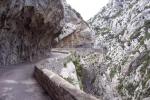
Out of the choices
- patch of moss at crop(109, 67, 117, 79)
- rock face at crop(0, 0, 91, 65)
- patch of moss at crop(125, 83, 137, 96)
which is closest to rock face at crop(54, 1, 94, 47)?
rock face at crop(0, 0, 91, 65)

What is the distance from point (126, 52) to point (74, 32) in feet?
132

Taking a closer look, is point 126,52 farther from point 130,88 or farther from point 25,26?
point 25,26

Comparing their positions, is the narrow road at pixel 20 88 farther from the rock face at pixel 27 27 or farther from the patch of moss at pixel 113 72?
the patch of moss at pixel 113 72

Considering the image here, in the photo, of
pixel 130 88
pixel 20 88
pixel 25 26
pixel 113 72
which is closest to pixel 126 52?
pixel 113 72

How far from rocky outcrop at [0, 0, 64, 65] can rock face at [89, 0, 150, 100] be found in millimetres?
23088

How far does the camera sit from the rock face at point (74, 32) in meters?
47.0

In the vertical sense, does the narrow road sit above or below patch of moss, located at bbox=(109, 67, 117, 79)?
above

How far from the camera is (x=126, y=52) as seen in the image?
8500 centimetres

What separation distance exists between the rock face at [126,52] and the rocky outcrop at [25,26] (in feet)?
75.7

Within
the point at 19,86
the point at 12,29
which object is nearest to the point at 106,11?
the point at 12,29

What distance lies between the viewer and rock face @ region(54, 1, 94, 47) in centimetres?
4703

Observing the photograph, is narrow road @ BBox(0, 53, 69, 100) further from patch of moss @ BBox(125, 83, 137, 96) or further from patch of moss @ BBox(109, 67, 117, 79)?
patch of moss @ BBox(109, 67, 117, 79)

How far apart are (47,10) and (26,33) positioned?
2549 millimetres

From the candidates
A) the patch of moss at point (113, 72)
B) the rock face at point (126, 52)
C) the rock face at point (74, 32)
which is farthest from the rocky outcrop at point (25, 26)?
the patch of moss at point (113, 72)
